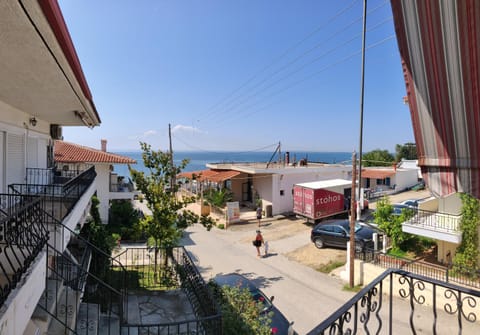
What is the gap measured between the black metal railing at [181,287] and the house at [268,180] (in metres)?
11.5

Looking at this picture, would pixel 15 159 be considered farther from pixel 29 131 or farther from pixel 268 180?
pixel 268 180

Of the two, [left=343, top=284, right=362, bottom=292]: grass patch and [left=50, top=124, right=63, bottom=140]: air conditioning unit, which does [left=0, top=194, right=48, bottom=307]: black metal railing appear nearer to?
[left=50, top=124, right=63, bottom=140]: air conditioning unit

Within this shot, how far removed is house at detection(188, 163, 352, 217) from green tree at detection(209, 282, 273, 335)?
50.5 feet

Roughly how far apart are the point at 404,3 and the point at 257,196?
73.3ft

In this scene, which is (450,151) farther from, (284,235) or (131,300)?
(284,235)

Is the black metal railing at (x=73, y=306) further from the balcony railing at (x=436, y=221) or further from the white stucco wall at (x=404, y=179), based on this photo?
the white stucco wall at (x=404, y=179)

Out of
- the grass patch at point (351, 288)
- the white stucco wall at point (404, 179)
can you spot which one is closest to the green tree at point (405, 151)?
the white stucco wall at point (404, 179)

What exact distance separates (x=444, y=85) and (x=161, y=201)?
9.47m

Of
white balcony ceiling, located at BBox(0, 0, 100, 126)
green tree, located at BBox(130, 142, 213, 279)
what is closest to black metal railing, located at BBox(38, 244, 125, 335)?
green tree, located at BBox(130, 142, 213, 279)

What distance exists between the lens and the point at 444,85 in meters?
2.09

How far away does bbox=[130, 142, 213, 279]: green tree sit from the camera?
1023 centimetres

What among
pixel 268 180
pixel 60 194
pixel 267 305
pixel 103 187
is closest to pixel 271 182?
pixel 268 180

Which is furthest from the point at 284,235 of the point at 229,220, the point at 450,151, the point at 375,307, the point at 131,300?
the point at 450,151

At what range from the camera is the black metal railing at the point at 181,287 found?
5875 millimetres
